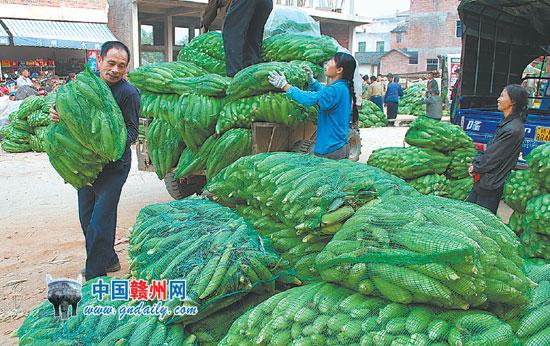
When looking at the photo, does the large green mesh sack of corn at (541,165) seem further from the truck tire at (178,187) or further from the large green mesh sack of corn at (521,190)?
the truck tire at (178,187)

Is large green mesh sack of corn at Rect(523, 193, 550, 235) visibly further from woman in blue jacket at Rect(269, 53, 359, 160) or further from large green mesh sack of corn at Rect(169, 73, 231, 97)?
large green mesh sack of corn at Rect(169, 73, 231, 97)

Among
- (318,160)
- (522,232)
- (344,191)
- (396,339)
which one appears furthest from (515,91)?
(396,339)

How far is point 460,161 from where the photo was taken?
558 cm

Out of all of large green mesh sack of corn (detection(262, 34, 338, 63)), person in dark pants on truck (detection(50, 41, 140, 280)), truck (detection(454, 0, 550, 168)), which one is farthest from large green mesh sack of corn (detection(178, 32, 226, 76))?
truck (detection(454, 0, 550, 168))

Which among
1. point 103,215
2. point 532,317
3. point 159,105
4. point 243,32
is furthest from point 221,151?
point 532,317

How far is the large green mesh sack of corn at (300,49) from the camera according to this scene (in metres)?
4.89

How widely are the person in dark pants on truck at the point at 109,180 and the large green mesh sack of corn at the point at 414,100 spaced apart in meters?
18.4

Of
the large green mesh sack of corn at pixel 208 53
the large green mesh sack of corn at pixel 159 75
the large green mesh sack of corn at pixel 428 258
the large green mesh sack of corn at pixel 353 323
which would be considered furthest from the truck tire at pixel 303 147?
the large green mesh sack of corn at pixel 353 323

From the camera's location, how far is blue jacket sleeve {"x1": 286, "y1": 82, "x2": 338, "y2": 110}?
3.93 metres

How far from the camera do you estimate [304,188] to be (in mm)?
2217

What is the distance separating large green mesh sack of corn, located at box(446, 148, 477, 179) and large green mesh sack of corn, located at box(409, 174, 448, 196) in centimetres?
16

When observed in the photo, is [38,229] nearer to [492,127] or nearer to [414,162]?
[414,162]

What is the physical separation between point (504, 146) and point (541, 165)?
0.49 m

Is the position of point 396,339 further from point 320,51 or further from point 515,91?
point 320,51
